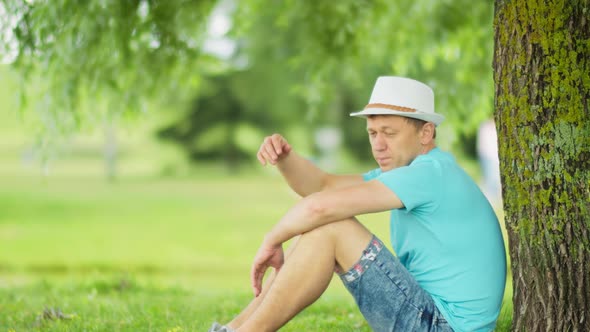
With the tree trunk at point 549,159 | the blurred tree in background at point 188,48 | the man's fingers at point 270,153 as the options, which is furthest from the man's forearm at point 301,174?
the blurred tree in background at point 188,48

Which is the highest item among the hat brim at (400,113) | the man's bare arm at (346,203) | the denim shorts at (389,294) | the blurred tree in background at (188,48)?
the blurred tree in background at (188,48)

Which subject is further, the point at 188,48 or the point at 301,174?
the point at 188,48

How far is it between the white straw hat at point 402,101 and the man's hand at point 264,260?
683 mm

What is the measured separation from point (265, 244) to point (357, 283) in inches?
16.5

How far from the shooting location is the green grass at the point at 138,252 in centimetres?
442

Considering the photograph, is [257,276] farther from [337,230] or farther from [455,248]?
[455,248]

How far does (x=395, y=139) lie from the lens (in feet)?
10.8

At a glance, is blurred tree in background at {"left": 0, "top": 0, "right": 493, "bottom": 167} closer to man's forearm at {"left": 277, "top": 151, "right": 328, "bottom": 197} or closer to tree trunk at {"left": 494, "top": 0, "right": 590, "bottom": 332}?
man's forearm at {"left": 277, "top": 151, "right": 328, "bottom": 197}

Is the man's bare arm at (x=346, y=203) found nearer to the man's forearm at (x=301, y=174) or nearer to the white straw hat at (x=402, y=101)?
the white straw hat at (x=402, y=101)

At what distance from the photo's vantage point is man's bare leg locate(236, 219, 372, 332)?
9.66 feet

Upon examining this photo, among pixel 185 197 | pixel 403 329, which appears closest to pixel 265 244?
pixel 403 329

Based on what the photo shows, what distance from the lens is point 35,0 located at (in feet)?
16.2

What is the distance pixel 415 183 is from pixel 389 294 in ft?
1.51

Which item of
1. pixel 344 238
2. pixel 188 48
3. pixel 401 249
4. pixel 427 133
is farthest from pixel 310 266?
pixel 188 48
